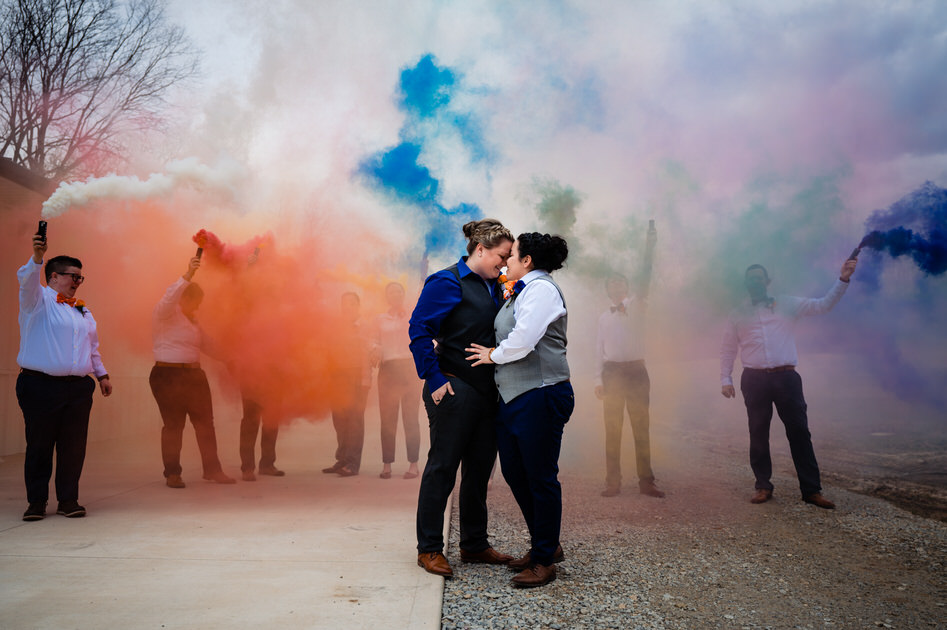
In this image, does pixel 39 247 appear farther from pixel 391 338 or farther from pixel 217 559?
pixel 391 338

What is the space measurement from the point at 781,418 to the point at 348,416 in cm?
408

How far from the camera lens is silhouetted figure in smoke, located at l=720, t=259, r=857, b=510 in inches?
200

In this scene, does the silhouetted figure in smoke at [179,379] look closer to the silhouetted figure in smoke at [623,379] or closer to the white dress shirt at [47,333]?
the white dress shirt at [47,333]

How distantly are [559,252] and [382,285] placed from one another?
13.6ft

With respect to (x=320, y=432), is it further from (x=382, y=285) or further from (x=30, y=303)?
(x=30, y=303)

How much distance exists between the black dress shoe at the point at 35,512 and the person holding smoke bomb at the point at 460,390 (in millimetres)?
2690

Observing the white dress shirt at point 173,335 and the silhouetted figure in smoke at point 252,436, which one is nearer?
the white dress shirt at point 173,335

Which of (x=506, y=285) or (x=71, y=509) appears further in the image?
(x=71, y=509)

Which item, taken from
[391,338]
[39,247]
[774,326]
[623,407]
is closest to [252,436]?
[391,338]

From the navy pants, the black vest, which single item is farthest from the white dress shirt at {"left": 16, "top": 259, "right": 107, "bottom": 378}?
the navy pants

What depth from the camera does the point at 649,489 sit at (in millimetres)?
5406

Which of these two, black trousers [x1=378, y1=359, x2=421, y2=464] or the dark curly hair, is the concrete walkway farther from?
the dark curly hair

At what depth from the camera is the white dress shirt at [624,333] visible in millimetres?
5656

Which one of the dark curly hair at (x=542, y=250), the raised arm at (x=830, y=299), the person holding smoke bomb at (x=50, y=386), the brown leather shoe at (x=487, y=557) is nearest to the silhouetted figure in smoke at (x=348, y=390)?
the person holding smoke bomb at (x=50, y=386)
